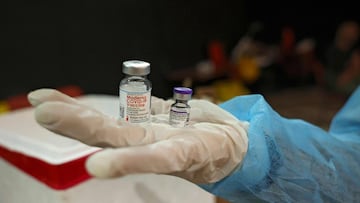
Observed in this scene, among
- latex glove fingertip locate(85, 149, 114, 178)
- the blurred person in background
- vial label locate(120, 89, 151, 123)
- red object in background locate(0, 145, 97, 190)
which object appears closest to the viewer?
latex glove fingertip locate(85, 149, 114, 178)

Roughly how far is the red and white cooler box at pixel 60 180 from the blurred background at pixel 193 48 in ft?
1.19

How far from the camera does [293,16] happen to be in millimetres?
3121

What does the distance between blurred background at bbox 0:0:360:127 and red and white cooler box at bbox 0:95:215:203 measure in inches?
14.3

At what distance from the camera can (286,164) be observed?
2.03ft

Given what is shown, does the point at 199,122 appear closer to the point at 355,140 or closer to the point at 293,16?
the point at 355,140

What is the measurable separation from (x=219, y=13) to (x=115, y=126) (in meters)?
2.37

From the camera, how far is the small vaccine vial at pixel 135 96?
56 centimetres

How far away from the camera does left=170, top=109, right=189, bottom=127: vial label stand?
1.84 feet

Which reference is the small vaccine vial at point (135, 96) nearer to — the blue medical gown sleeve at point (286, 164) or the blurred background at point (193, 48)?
the blue medical gown sleeve at point (286, 164)

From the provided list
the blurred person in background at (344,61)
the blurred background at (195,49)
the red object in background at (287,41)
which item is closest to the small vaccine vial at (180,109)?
the blurred background at (195,49)

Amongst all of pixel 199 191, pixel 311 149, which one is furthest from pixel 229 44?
pixel 311 149

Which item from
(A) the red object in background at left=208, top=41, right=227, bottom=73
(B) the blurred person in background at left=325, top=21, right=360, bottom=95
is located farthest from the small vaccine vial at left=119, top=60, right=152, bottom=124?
(B) the blurred person in background at left=325, top=21, right=360, bottom=95

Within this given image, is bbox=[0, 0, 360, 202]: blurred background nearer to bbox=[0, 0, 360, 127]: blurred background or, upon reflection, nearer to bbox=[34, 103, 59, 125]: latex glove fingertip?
bbox=[0, 0, 360, 127]: blurred background

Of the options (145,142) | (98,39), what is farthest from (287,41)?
(145,142)
